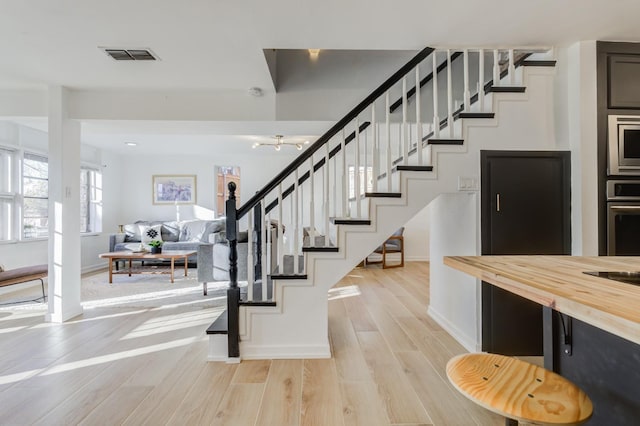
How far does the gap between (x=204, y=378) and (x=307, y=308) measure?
2.76 ft

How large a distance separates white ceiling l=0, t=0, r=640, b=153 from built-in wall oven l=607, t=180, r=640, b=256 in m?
1.13

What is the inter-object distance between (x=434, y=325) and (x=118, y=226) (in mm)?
6872

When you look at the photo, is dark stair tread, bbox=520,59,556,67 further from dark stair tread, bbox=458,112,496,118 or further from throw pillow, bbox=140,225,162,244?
throw pillow, bbox=140,225,162,244

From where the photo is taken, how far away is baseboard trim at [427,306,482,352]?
106 inches

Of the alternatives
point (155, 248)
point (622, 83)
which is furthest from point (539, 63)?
point (155, 248)

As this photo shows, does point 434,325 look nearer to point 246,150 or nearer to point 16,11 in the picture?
point 16,11

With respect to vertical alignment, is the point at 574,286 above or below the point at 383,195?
below

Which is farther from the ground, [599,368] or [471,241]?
[471,241]

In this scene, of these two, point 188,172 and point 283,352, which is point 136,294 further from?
point 188,172

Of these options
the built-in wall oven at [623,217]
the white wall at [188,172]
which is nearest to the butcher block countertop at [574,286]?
the built-in wall oven at [623,217]

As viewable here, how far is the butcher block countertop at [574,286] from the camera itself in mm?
698

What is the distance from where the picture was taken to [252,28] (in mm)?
2422

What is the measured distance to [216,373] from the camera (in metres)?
2.37

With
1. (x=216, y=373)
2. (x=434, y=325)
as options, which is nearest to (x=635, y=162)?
(x=434, y=325)
